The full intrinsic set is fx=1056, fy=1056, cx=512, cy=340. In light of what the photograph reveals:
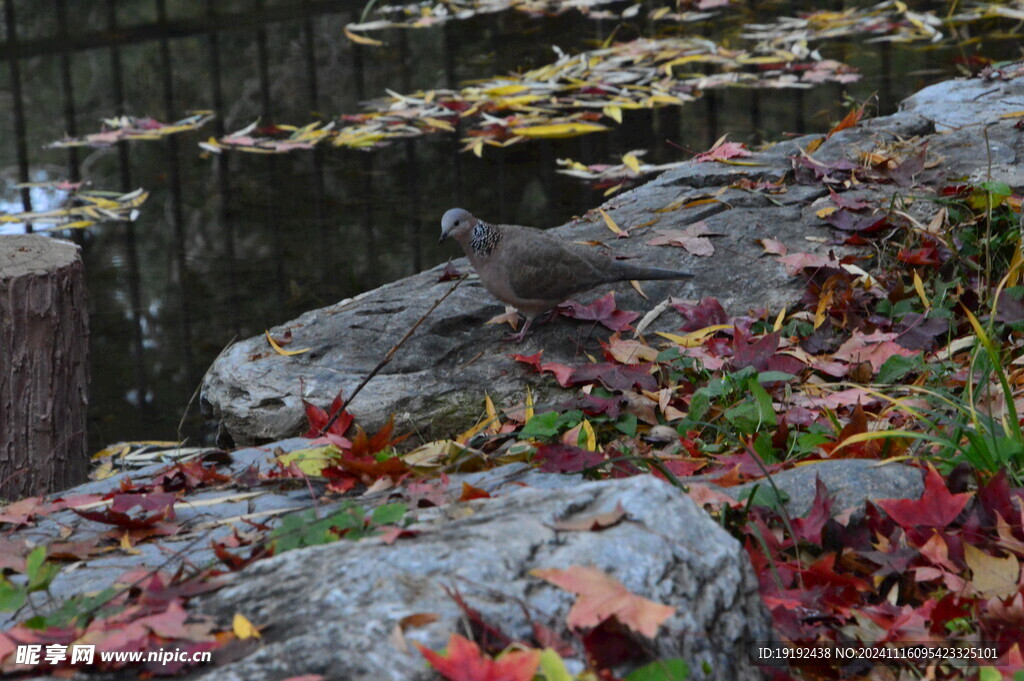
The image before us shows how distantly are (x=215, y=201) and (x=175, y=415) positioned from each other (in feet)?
6.71

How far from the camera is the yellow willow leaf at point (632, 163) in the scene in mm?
5886

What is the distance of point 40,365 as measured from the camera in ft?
10.7

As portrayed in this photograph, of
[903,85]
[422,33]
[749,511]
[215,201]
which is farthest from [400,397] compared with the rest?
[422,33]

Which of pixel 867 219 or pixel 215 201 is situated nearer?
pixel 867 219

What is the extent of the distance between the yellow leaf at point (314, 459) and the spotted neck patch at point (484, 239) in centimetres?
134

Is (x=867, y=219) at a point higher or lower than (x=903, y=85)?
lower

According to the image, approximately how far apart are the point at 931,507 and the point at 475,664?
1.15m

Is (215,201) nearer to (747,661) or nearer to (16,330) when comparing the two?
(16,330)

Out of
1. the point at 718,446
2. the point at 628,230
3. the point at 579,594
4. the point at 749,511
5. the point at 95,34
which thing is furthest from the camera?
the point at 95,34

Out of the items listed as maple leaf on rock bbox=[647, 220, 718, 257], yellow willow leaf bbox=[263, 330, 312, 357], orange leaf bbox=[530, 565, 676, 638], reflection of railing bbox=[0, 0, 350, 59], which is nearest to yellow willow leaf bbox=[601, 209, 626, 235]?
maple leaf on rock bbox=[647, 220, 718, 257]

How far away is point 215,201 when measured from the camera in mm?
5969

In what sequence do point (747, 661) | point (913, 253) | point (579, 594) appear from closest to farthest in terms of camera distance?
1. point (579, 594)
2. point (747, 661)
3. point (913, 253)

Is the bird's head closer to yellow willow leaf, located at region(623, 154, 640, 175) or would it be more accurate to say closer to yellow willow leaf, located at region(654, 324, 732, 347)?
yellow willow leaf, located at region(654, 324, 732, 347)

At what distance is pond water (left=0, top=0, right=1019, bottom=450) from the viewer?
16.1ft
